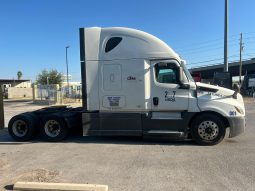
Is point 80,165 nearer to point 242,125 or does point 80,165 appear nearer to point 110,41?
point 110,41

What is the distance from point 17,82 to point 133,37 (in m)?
77.9

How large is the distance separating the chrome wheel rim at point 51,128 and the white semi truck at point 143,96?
0.26 feet

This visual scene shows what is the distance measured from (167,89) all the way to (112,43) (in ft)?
6.83

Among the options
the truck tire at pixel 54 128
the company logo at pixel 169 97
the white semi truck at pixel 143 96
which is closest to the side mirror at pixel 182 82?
the white semi truck at pixel 143 96

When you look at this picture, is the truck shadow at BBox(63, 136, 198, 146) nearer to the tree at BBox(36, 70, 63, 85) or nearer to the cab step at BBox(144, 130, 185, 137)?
the cab step at BBox(144, 130, 185, 137)

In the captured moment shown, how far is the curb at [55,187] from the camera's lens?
16.8ft

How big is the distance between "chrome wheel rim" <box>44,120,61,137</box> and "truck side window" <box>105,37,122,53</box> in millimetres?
2731

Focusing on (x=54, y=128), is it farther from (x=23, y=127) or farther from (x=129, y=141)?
(x=129, y=141)

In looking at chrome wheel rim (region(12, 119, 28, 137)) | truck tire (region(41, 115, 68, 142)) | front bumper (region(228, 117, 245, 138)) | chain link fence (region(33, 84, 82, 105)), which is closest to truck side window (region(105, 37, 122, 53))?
truck tire (region(41, 115, 68, 142))

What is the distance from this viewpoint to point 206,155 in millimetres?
7574

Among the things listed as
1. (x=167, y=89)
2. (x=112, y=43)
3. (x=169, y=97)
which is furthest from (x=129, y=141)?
(x=112, y=43)

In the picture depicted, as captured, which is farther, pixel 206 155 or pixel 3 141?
pixel 3 141

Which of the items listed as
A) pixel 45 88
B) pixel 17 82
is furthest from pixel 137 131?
pixel 17 82

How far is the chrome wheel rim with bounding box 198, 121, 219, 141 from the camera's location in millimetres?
8766
